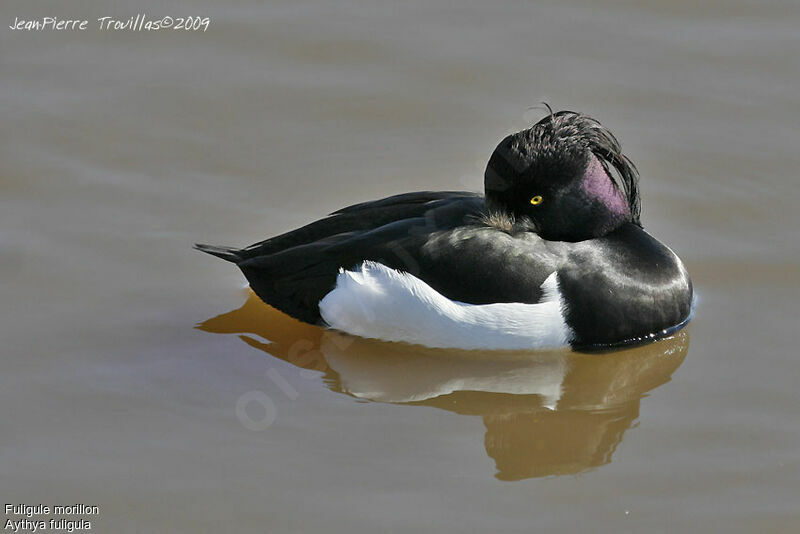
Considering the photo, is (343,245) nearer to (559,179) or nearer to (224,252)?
(224,252)

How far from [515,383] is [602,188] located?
42.0 inches

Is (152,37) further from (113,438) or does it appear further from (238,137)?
(113,438)

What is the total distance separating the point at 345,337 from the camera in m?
6.52

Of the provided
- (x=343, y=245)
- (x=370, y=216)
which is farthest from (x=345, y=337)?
(x=370, y=216)

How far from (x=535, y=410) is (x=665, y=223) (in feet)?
6.24

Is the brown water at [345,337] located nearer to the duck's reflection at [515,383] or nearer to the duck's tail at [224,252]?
the duck's reflection at [515,383]

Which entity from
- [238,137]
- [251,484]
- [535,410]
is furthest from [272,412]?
[238,137]

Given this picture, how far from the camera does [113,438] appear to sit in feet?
18.4

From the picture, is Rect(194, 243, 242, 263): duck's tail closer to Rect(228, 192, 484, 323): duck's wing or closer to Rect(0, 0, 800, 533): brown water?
Rect(228, 192, 484, 323): duck's wing

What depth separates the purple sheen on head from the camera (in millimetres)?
6250

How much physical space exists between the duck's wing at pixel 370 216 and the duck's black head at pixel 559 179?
0.70ft

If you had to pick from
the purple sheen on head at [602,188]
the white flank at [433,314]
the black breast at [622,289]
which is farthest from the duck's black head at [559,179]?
the white flank at [433,314]

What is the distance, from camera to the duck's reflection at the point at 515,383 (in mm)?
5719

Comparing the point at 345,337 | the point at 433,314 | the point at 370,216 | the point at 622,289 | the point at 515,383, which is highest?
the point at 370,216
